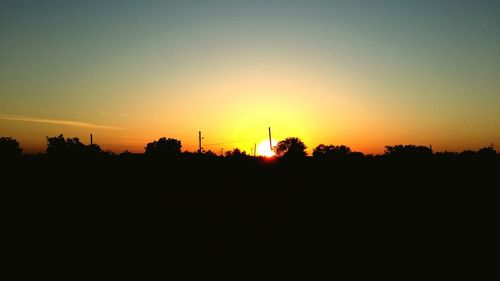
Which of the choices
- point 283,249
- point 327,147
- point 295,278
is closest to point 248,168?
point 283,249

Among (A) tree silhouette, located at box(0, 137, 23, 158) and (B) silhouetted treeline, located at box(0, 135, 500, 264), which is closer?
(B) silhouetted treeline, located at box(0, 135, 500, 264)

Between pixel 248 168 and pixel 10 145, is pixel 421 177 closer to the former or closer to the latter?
pixel 248 168

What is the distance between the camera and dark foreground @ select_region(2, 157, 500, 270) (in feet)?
32.7

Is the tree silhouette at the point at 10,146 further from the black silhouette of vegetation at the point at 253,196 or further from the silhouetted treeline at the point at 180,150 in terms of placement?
the black silhouette of vegetation at the point at 253,196

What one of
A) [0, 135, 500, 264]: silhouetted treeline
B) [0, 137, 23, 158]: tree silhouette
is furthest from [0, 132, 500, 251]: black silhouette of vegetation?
[0, 137, 23, 158]: tree silhouette

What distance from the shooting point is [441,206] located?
1259 cm

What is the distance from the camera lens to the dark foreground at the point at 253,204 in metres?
9.95

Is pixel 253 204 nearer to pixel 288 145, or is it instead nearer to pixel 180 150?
pixel 180 150

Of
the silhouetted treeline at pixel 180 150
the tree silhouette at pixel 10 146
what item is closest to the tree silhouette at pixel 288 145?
the silhouetted treeline at pixel 180 150

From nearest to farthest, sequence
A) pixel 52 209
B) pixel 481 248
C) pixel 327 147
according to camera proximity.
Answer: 1. pixel 481 248
2. pixel 52 209
3. pixel 327 147

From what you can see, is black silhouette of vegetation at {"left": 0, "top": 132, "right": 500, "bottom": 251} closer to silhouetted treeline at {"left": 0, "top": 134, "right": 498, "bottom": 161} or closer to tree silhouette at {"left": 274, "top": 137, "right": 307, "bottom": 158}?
silhouetted treeline at {"left": 0, "top": 134, "right": 498, "bottom": 161}

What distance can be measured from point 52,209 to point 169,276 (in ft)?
18.8

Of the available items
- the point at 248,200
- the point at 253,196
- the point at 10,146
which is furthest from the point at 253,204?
the point at 10,146

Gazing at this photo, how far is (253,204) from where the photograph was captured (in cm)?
1285
